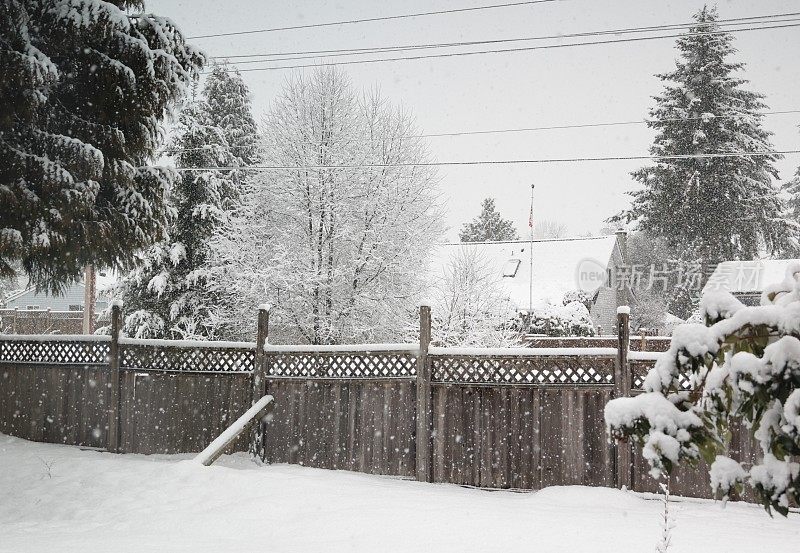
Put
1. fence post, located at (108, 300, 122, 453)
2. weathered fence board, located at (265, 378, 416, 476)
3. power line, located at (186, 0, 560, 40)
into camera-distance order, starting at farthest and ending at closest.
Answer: power line, located at (186, 0, 560, 40), fence post, located at (108, 300, 122, 453), weathered fence board, located at (265, 378, 416, 476)

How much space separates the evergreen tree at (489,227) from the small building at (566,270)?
79.1 ft

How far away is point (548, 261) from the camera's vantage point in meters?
30.5

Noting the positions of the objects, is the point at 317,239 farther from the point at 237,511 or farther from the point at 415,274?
the point at 237,511

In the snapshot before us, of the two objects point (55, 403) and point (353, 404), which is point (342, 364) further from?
point (55, 403)

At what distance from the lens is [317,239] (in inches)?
582

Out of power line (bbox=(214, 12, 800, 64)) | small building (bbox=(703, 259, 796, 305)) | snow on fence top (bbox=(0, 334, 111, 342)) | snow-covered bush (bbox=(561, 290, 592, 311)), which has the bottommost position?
snow on fence top (bbox=(0, 334, 111, 342))

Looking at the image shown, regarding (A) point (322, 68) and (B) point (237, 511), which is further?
(A) point (322, 68)

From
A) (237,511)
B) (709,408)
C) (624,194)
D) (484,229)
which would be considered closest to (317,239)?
(237,511)

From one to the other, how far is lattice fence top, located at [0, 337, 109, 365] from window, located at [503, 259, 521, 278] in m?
22.4

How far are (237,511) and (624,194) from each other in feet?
102

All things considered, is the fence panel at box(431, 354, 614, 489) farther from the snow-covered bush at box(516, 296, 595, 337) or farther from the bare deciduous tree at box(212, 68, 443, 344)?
the snow-covered bush at box(516, 296, 595, 337)

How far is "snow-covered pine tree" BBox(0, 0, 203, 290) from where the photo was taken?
7.07 meters

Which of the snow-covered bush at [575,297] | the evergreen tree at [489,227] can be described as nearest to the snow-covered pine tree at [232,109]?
the snow-covered bush at [575,297]

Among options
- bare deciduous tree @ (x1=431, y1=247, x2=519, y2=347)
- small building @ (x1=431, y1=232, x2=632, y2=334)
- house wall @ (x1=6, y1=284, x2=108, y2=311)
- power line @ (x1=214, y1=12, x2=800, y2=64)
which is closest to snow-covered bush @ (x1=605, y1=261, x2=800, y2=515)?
power line @ (x1=214, y1=12, x2=800, y2=64)
